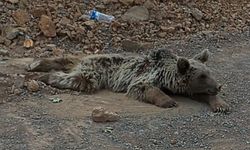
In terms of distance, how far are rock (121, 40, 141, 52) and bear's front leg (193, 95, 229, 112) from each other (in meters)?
2.45

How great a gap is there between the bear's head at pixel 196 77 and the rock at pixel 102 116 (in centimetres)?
161

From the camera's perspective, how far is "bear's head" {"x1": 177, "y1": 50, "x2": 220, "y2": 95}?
7.96 m

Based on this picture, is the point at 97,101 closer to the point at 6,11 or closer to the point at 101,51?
the point at 101,51

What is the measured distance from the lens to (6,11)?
427 inches

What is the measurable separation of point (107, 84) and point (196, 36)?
123 inches

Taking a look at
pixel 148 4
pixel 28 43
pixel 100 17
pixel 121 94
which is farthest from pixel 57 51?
pixel 148 4

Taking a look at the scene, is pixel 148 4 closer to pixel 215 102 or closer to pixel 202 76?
pixel 202 76

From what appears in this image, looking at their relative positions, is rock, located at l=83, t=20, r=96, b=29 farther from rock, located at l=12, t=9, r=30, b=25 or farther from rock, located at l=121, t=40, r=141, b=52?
rock, located at l=12, t=9, r=30, b=25

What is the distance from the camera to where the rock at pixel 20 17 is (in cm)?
1062

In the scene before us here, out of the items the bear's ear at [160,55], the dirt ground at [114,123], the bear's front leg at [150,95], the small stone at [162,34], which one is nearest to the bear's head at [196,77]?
the dirt ground at [114,123]

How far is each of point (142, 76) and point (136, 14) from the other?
10.4 feet

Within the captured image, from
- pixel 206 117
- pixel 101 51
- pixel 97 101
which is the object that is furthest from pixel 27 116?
pixel 101 51

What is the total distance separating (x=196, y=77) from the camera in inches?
318

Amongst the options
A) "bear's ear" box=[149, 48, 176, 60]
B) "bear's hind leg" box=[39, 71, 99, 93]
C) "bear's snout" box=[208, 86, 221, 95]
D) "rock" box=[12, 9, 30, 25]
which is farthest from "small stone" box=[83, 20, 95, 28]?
"bear's snout" box=[208, 86, 221, 95]
